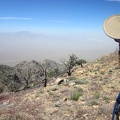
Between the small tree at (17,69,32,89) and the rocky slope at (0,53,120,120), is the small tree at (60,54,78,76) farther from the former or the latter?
the rocky slope at (0,53,120,120)

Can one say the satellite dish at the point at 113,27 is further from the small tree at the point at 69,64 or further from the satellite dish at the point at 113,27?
the small tree at the point at 69,64

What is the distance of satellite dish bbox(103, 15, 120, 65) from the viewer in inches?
145

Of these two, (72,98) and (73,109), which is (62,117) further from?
(72,98)

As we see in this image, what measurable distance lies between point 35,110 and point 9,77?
5384 centimetres

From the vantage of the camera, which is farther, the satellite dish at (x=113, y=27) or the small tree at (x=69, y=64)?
the small tree at (x=69, y=64)

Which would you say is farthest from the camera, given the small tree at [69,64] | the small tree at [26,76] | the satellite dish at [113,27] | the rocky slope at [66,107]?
the small tree at [26,76]

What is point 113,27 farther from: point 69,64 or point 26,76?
point 26,76

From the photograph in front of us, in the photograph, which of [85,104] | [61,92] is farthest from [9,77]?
[85,104]

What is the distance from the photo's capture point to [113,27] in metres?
3.77

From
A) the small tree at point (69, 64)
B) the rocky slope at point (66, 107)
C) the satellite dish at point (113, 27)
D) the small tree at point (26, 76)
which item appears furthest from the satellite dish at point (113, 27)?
the small tree at point (26, 76)

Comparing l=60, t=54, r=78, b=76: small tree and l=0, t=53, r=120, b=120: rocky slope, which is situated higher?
l=60, t=54, r=78, b=76: small tree

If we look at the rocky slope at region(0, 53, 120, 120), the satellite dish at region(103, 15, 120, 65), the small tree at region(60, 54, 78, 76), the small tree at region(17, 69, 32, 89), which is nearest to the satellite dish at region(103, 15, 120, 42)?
the satellite dish at region(103, 15, 120, 65)

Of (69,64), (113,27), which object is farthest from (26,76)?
Answer: (113,27)

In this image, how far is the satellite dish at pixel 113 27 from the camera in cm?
368
